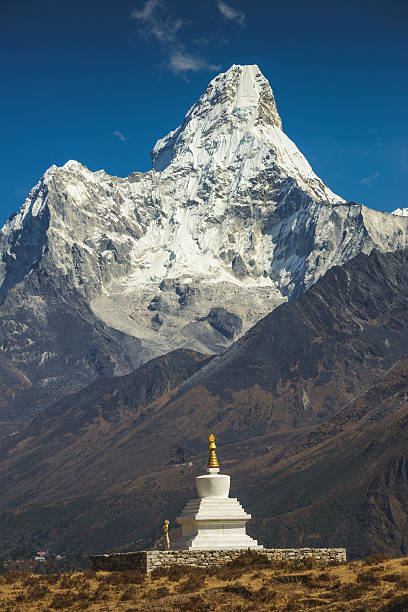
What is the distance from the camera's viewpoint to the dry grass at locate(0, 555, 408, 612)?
48.6 meters

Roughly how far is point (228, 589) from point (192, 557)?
5223 millimetres

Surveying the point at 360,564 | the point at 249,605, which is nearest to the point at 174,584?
the point at 249,605

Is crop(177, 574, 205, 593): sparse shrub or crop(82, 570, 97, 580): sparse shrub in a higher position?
crop(82, 570, 97, 580): sparse shrub

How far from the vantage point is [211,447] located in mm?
62938

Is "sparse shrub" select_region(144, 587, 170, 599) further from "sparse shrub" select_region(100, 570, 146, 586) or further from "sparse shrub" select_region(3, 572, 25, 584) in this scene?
"sparse shrub" select_region(3, 572, 25, 584)

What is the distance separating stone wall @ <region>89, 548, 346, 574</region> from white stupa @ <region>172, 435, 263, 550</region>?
0.98 metres

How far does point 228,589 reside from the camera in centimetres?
5188

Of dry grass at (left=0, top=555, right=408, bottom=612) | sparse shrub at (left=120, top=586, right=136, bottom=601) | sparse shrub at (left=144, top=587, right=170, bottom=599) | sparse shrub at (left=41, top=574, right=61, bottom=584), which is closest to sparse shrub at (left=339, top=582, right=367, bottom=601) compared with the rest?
dry grass at (left=0, top=555, right=408, bottom=612)

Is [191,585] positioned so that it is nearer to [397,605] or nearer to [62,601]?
[62,601]

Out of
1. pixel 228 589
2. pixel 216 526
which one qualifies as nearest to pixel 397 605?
pixel 228 589

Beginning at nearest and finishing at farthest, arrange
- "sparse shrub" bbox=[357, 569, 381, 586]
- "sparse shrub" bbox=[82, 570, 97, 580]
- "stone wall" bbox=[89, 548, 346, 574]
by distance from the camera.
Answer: "sparse shrub" bbox=[357, 569, 381, 586] → "stone wall" bbox=[89, 548, 346, 574] → "sparse shrub" bbox=[82, 570, 97, 580]

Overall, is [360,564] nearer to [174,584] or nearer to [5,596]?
[174,584]

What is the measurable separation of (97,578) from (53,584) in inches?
89.3

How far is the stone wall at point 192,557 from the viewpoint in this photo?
5597cm
